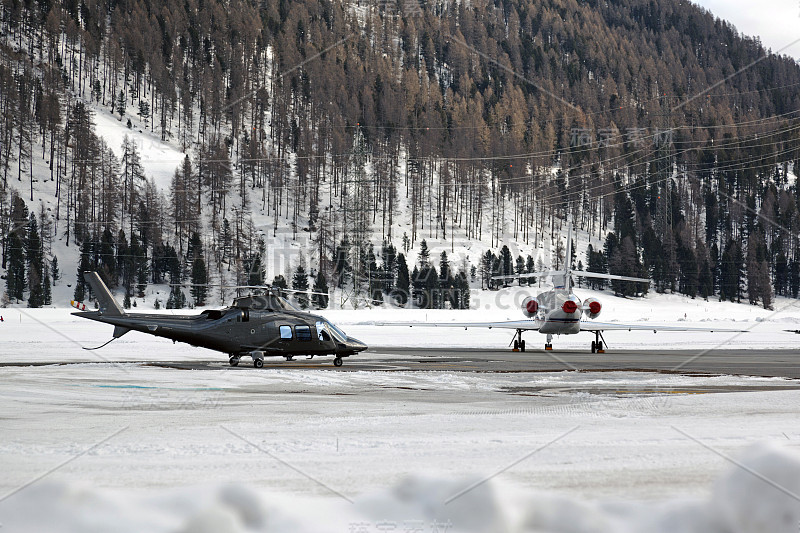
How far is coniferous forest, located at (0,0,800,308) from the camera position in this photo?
96062 millimetres

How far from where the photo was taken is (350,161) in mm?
123000

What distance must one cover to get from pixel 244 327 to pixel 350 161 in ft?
331

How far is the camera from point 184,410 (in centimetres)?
1278

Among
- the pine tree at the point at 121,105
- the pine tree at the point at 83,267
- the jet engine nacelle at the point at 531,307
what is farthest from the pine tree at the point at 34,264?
the jet engine nacelle at the point at 531,307

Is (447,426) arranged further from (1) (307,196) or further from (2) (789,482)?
(1) (307,196)

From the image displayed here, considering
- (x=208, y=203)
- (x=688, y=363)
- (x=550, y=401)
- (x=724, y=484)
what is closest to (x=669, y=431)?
(x=550, y=401)

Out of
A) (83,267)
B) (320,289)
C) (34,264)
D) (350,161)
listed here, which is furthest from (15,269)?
(350,161)

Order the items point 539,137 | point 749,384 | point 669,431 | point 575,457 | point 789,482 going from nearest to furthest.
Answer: point 789,482
point 575,457
point 669,431
point 749,384
point 539,137

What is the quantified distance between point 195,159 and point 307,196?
66.8 feet

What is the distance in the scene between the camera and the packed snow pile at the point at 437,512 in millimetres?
5090

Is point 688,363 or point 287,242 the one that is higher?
point 287,242

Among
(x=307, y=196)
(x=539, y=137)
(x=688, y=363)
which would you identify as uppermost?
(x=539, y=137)

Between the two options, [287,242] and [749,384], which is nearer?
[749,384]

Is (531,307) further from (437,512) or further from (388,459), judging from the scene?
(437,512)
